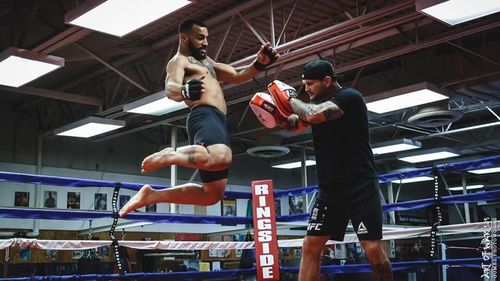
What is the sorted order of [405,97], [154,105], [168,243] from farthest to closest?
[154,105] < [405,97] < [168,243]

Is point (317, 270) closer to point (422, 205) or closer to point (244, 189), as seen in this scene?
point (422, 205)

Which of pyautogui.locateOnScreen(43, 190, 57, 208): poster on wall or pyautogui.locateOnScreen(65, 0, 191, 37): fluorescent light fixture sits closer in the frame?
pyautogui.locateOnScreen(65, 0, 191, 37): fluorescent light fixture

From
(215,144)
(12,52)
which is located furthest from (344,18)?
(215,144)

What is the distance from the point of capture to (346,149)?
2828 mm

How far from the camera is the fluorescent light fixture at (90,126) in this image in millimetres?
9078

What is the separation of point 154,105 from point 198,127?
5.49 meters

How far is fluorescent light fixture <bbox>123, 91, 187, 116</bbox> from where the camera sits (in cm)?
790

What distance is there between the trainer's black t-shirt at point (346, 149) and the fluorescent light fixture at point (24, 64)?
4.79 meters

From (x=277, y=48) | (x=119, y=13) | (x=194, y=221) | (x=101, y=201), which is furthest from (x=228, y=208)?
(x=194, y=221)

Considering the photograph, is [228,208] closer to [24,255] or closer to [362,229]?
[24,255]

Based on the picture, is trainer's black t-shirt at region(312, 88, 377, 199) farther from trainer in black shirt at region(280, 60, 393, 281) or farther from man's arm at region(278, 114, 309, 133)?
man's arm at region(278, 114, 309, 133)

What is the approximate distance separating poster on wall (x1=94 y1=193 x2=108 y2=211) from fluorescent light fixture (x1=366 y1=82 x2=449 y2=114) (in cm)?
600

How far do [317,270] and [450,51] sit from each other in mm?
7166

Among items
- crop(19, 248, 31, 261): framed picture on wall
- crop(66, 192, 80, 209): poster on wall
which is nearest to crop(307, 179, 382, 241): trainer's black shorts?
crop(19, 248, 31, 261): framed picture on wall
